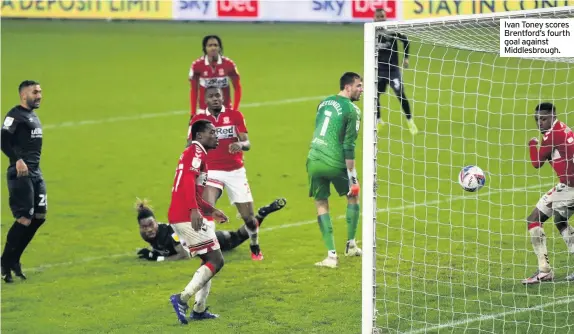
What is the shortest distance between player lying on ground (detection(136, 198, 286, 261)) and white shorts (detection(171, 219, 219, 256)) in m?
2.23

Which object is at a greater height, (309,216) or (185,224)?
(185,224)

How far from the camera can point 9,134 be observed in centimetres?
1169

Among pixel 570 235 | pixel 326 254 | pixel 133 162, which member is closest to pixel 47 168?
pixel 133 162

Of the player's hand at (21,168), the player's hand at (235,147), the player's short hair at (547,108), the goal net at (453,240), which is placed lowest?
the goal net at (453,240)

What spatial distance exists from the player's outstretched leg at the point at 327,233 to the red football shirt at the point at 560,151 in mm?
2347

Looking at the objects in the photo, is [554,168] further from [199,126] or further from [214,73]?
[214,73]

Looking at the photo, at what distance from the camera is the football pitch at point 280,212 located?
1041 centimetres

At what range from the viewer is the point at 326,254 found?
1254cm

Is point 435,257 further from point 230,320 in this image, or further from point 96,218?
point 96,218

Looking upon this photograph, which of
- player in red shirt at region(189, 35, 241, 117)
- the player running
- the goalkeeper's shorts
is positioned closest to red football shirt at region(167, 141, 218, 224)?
the player running

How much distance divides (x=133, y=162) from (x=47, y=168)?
1.34 m

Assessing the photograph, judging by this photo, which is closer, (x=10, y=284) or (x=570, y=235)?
(x=570, y=235)

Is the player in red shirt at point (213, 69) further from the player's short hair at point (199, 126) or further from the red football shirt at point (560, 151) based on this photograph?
the red football shirt at point (560, 151)

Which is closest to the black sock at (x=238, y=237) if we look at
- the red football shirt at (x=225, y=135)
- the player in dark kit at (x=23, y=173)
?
the red football shirt at (x=225, y=135)
